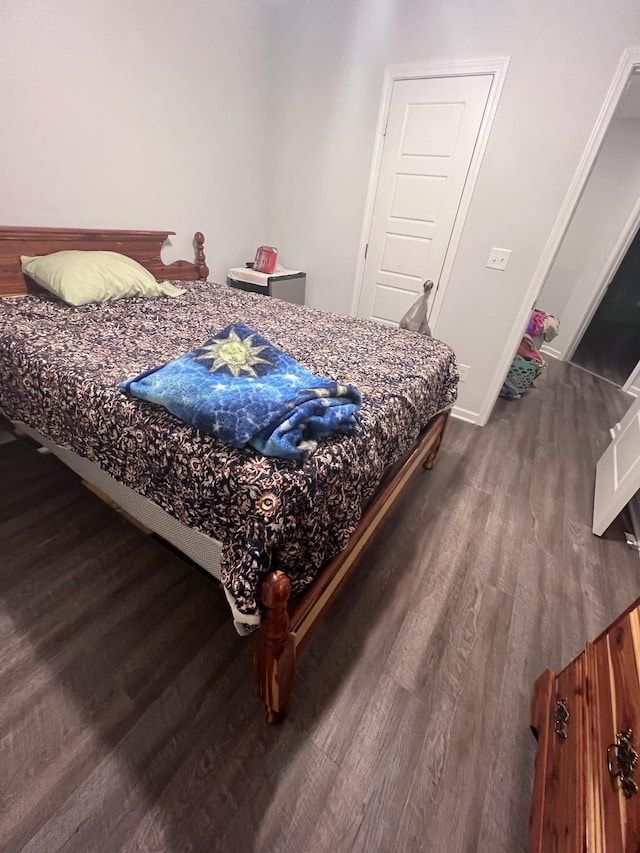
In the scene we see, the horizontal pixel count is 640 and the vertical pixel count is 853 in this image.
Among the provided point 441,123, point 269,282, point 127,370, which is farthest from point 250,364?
point 441,123

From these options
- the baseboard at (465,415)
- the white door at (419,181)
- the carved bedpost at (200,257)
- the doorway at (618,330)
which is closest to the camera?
the white door at (419,181)

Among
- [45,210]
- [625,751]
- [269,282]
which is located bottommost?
[625,751]

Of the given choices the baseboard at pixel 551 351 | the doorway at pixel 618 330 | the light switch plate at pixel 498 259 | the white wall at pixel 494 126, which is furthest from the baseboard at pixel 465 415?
the baseboard at pixel 551 351

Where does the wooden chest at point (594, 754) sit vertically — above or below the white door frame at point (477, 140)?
below

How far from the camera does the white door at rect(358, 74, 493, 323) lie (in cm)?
225

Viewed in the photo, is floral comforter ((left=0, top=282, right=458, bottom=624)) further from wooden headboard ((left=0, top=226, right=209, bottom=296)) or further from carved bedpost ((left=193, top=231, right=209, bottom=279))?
carved bedpost ((left=193, top=231, right=209, bottom=279))

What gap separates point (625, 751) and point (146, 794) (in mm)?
1088

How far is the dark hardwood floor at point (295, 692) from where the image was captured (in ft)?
2.86

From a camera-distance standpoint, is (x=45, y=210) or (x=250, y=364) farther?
(x=45, y=210)

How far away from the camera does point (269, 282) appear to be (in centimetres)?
294

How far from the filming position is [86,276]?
179cm

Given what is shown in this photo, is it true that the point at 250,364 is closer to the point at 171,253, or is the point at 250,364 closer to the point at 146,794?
the point at 146,794

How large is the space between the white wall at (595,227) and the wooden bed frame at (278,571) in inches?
153

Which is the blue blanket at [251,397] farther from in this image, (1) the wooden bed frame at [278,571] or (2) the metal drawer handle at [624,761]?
(2) the metal drawer handle at [624,761]
